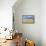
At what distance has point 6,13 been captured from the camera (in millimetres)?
4426

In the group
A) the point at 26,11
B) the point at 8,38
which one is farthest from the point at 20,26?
the point at 8,38

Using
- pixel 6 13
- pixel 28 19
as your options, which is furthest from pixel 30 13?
pixel 6 13

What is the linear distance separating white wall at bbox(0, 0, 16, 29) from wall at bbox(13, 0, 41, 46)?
1.31 m

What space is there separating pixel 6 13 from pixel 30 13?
1.67m

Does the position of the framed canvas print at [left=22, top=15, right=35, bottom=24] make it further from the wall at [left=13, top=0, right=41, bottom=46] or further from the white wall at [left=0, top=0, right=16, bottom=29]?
the white wall at [left=0, top=0, right=16, bottom=29]

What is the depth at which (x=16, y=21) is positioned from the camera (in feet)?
18.8

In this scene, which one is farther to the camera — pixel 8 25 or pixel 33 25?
pixel 33 25

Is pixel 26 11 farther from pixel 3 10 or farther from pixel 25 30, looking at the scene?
pixel 3 10

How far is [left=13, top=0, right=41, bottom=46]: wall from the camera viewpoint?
575 cm

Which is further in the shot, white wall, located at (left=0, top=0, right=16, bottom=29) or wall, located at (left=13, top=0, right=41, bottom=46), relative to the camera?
wall, located at (left=13, top=0, right=41, bottom=46)

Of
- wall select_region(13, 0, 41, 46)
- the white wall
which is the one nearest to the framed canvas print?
→ wall select_region(13, 0, 41, 46)

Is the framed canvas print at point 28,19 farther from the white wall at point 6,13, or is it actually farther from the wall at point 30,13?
the white wall at point 6,13

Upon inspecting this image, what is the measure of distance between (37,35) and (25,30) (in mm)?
665

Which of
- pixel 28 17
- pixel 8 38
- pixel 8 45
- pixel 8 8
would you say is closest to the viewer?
pixel 8 45
